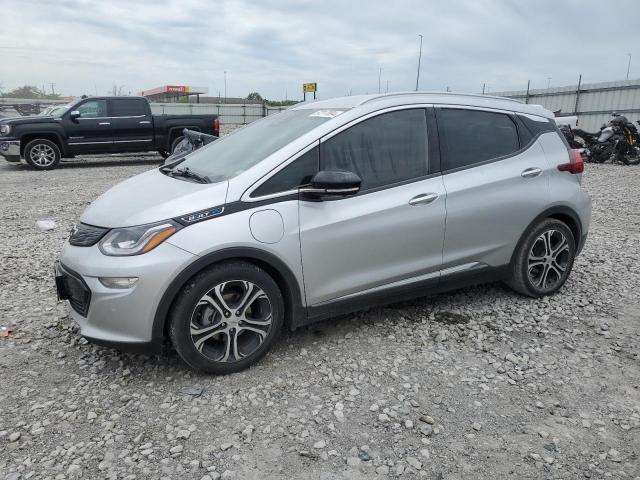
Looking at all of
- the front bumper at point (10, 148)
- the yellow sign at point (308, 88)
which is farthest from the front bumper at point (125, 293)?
the yellow sign at point (308, 88)

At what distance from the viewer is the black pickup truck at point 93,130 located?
497 inches

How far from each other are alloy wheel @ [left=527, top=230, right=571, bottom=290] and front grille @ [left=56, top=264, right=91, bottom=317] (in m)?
3.31

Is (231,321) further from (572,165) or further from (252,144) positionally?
(572,165)

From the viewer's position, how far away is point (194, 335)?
305 centimetres

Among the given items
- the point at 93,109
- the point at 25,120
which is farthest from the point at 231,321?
the point at 93,109

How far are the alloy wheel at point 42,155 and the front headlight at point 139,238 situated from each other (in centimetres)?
1164

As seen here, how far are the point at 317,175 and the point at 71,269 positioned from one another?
5.19 feet

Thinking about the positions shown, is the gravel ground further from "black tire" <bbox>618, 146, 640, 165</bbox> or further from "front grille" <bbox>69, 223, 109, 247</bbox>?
"black tire" <bbox>618, 146, 640, 165</bbox>

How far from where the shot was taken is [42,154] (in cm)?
1295

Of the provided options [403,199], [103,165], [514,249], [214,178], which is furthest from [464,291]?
[103,165]

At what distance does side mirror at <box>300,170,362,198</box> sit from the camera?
316cm

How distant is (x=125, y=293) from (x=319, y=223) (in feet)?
3.95

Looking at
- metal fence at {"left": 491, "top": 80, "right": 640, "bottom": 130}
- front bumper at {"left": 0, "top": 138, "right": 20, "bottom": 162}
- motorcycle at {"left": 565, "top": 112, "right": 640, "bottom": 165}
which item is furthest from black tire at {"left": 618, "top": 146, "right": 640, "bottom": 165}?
front bumper at {"left": 0, "top": 138, "right": 20, "bottom": 162}

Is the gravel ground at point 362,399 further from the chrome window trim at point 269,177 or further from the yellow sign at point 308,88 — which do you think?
the yellow sign at point 308,88
